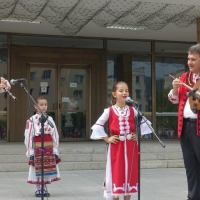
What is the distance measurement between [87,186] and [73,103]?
244 inches

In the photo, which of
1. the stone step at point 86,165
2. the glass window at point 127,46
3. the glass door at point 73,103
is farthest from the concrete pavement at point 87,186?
the glass window at point 127,46

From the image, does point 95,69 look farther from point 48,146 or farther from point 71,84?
point 48,146

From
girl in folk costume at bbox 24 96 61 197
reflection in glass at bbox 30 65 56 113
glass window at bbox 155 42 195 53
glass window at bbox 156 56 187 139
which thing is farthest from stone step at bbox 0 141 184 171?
glass window at bbox 155 42 195 53

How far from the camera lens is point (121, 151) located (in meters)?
5.29

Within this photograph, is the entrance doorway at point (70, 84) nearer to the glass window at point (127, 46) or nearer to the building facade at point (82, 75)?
the building facade at point (82, 75)

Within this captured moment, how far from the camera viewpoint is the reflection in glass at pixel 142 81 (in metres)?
14.1

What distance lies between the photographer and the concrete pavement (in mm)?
6809

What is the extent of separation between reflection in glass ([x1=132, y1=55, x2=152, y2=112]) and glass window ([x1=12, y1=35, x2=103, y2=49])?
52.6 inches

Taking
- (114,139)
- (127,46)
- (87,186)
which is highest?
(127,46)

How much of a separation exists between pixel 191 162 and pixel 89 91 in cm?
956

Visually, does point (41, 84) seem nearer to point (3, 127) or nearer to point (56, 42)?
A: point (56, 42)

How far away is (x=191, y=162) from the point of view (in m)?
4.32

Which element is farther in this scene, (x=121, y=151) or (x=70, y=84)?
(x=70, y=84)

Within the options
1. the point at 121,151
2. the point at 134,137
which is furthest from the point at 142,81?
the point at 121,151
